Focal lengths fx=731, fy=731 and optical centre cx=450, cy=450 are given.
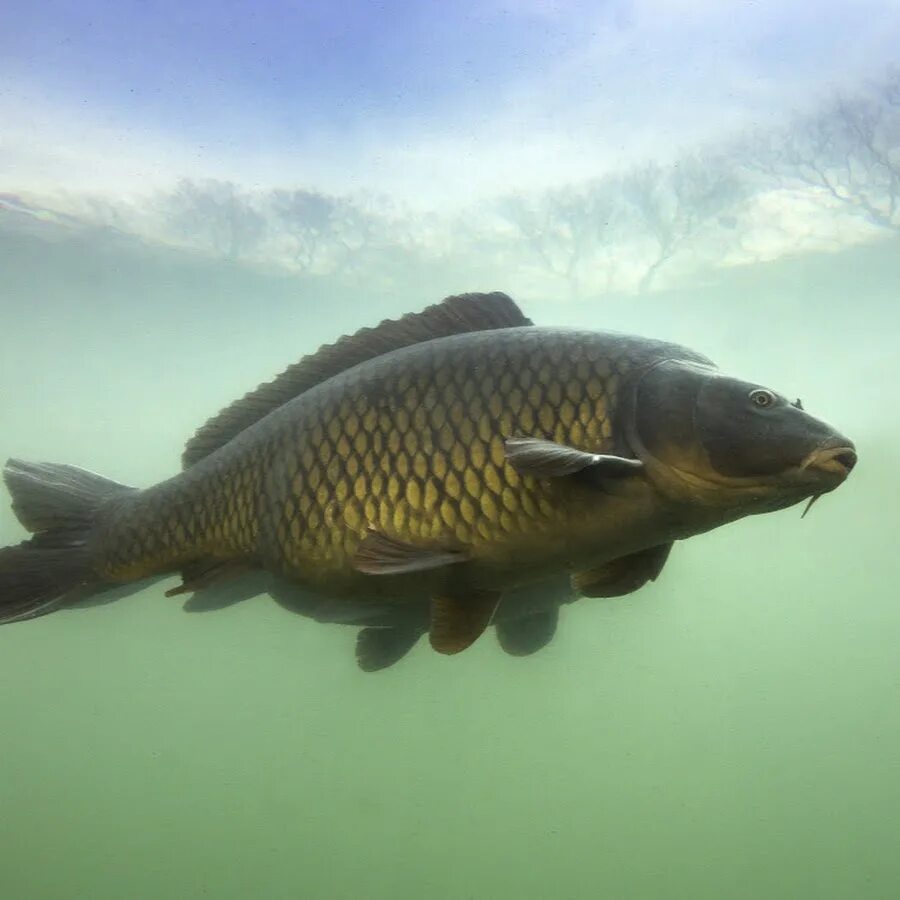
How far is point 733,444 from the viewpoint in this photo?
202 centimetres

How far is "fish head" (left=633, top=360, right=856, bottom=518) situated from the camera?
1.96 m

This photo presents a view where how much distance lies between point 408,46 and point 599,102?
3.28 m

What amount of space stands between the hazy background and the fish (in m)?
5.13

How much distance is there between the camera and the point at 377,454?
2342 millimetres

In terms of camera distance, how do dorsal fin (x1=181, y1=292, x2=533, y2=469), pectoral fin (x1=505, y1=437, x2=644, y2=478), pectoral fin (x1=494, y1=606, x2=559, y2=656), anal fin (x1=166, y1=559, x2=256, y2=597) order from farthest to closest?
pectoral fin (x1=494, y1=606, x2=559, y2=656) → dorsal fin (x1=181, y1=292, x2=533, y2=469) → anal fin (x1=166, y1=559, x2=256, y2=597) → pectoral fin (x1=505, y1=437, x2=644, y2=478)

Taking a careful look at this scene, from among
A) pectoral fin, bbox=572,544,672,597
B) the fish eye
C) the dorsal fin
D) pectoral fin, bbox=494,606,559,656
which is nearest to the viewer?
the fish eye

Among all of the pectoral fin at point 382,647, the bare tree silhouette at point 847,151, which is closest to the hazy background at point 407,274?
the bare tree silhouette at point 847,151

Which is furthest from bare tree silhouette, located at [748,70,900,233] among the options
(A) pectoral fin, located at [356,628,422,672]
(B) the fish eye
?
(A) pectoral fin, located at [356,628,422,672]

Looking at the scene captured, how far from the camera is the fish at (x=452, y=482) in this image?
2.06 m

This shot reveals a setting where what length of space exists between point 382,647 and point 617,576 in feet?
3.80

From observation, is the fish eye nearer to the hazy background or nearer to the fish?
the fish

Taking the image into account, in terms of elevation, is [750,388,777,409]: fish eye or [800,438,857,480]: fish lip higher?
[750,388,777,409]: fish eye

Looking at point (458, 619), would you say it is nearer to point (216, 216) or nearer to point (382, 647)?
point (382, 647)

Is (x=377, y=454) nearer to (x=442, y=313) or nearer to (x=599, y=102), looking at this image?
(x=442, y=313)
